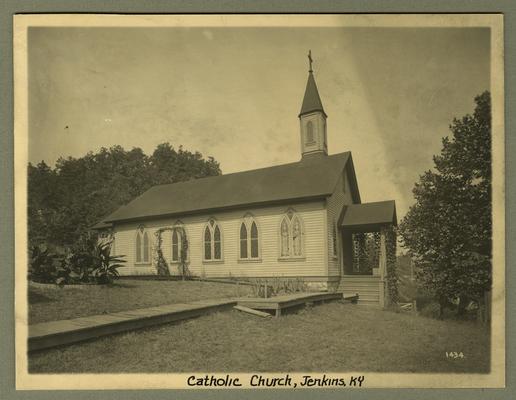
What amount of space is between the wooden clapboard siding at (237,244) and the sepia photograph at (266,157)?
3033 mm

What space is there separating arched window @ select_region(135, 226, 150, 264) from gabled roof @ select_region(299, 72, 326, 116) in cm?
894

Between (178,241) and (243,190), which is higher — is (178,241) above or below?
below

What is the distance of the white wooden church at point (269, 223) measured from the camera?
12.1 m

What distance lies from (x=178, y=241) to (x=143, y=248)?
151 cm

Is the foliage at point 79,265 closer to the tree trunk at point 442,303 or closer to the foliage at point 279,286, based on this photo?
the foliage at point 279,286

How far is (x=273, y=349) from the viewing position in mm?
7242

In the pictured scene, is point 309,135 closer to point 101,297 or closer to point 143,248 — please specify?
point 101,297

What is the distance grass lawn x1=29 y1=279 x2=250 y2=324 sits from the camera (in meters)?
7.38

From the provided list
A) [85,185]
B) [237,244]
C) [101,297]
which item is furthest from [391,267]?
[85,185]

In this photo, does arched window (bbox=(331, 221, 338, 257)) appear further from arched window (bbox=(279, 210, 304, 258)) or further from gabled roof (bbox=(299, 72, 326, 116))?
gabled roof (bbox=(299, 72, 326, 116))

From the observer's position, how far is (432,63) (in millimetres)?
7805

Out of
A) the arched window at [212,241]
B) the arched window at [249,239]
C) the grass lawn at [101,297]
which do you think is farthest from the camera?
the arched window at [212,241]

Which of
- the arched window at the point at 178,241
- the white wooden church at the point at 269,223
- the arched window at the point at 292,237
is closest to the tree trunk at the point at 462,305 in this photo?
the white wooden church at the point at 269,223

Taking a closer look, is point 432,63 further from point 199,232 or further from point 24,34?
point 199,232
